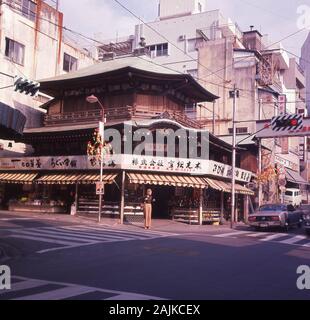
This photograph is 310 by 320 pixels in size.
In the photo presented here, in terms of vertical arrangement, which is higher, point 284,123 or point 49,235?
point 284,123

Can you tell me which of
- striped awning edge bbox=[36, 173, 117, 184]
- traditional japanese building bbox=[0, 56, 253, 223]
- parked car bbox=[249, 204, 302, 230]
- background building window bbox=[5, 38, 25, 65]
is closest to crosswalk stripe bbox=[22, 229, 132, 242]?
striped awning edge bbox=[36, 173, 117, 184]

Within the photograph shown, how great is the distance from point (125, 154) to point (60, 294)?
18.2m

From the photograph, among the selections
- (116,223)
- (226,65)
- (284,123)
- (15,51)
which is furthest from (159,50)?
(116,223)

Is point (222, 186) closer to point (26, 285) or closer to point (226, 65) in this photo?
point (226, 65)

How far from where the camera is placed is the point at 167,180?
2578 centimetres

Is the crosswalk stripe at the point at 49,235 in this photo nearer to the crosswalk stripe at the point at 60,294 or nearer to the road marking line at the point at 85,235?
the road marking line at the point at 85,235

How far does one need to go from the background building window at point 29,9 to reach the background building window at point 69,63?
4840mm

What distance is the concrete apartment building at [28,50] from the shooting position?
33.2 m

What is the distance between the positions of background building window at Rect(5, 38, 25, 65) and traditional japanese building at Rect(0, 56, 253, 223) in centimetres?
420

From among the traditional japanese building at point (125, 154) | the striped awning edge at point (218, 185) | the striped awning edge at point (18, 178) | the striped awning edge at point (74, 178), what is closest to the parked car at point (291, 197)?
the traditional japanese building at point (125, 154)

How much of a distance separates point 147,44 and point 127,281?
47.4 meters
